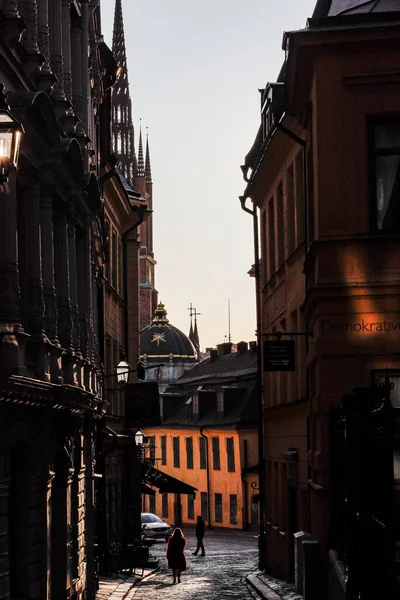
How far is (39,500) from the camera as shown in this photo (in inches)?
738

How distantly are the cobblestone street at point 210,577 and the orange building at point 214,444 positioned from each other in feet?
53.5

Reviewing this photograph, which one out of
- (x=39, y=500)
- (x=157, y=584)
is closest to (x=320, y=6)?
(x=39, y=500)

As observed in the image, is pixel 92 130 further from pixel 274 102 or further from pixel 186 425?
pixel 186 425

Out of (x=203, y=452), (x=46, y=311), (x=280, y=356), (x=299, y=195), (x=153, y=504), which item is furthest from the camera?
(x=153, y=504)

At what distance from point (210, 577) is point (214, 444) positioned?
43858 millimetres

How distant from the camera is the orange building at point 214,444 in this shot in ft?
247

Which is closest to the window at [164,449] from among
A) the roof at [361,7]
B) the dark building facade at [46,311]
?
the dark building facade at [46,311]

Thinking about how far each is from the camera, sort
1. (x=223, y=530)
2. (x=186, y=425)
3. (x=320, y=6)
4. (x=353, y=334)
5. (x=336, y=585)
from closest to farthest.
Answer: (x=336, y=585)
(x=353, y=334)
(x=320, y=6)
(x=223, y=530)
(x=186, y=425)

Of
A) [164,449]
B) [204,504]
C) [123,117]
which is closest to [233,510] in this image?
[204,504]

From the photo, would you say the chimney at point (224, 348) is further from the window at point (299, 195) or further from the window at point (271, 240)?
the window at point (299, 195)

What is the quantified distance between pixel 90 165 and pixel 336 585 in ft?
37.9

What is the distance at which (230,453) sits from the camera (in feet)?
257

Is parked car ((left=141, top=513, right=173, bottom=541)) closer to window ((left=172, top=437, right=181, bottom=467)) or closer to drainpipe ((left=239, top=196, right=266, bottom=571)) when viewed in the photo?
drainpipe ((left=239, top=196, right=266, bottom=571))

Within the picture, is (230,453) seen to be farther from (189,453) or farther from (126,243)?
(126,243)
